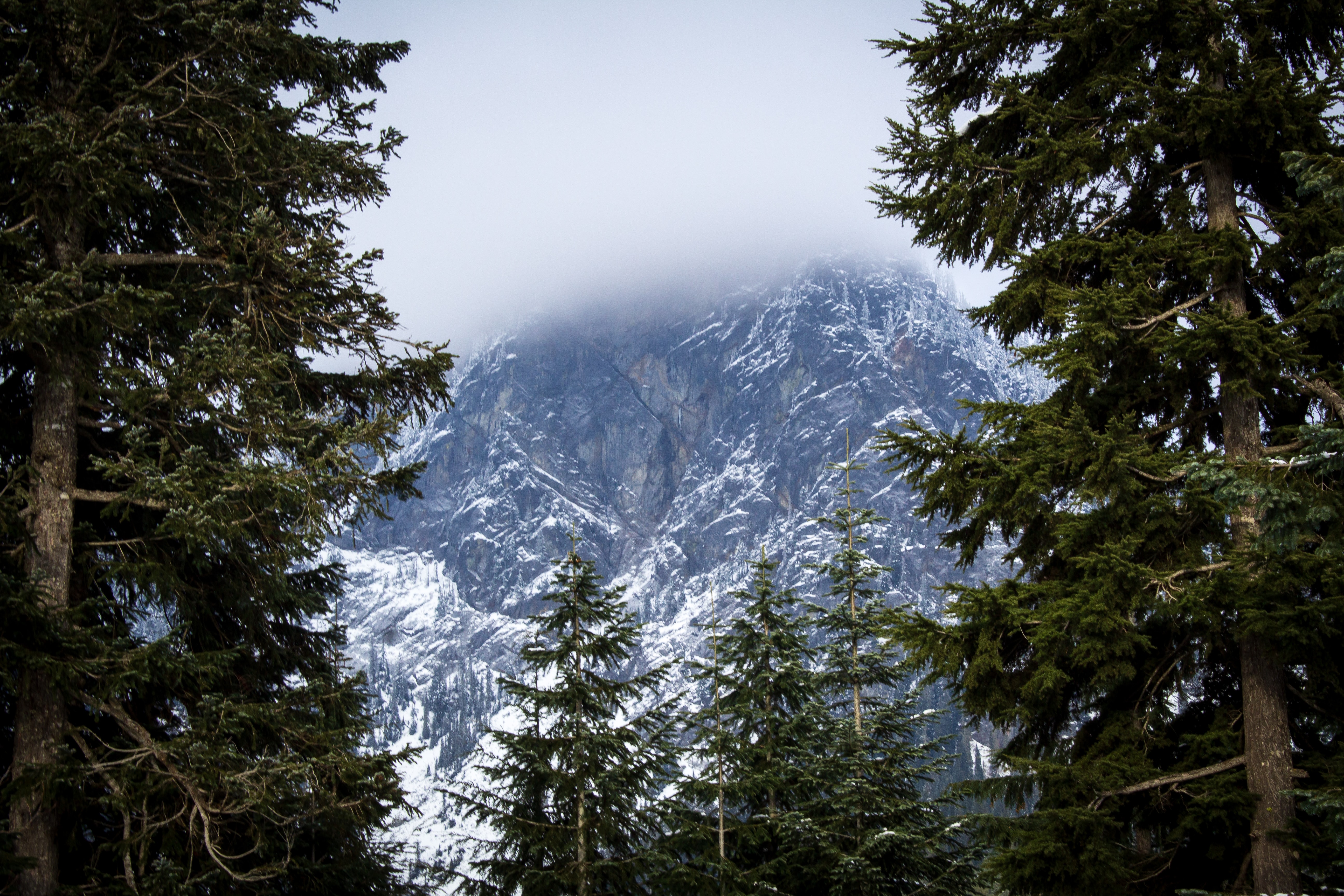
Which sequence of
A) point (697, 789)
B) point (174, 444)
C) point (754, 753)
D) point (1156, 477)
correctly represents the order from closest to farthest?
point (1156, 477) → point (174, 444) → point (697, 789) → point (754, 753)

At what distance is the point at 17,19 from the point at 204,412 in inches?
161

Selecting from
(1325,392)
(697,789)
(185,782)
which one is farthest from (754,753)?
(1325,392)

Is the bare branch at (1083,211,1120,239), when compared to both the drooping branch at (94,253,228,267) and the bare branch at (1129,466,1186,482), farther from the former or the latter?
the drooping branch at (94,253,228,267)

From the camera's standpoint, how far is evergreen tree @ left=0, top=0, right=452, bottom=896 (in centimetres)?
661

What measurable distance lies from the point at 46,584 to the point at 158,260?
3.18 metres

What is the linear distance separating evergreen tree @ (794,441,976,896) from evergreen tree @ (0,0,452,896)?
6335 mm

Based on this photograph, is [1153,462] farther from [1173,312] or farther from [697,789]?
[697,789]

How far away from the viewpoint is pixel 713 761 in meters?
14.3

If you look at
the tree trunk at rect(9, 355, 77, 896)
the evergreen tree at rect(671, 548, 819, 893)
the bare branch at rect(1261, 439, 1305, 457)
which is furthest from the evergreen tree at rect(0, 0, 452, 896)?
the bare branch at rect(1261, 439, 1305, 457)

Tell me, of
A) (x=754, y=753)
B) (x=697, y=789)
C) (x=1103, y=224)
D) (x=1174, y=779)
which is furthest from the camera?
(x=754, y=753)

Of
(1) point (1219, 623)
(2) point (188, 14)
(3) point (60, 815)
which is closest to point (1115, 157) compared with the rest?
(1) point (1219, 623)

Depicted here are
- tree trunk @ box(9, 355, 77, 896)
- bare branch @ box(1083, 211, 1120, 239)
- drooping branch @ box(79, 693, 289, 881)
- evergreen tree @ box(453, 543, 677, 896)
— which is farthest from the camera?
evergreen tree @ box(453, 543, 677, 896)

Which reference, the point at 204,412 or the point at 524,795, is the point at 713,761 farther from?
the point at 204,412

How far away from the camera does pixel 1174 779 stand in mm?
6629
